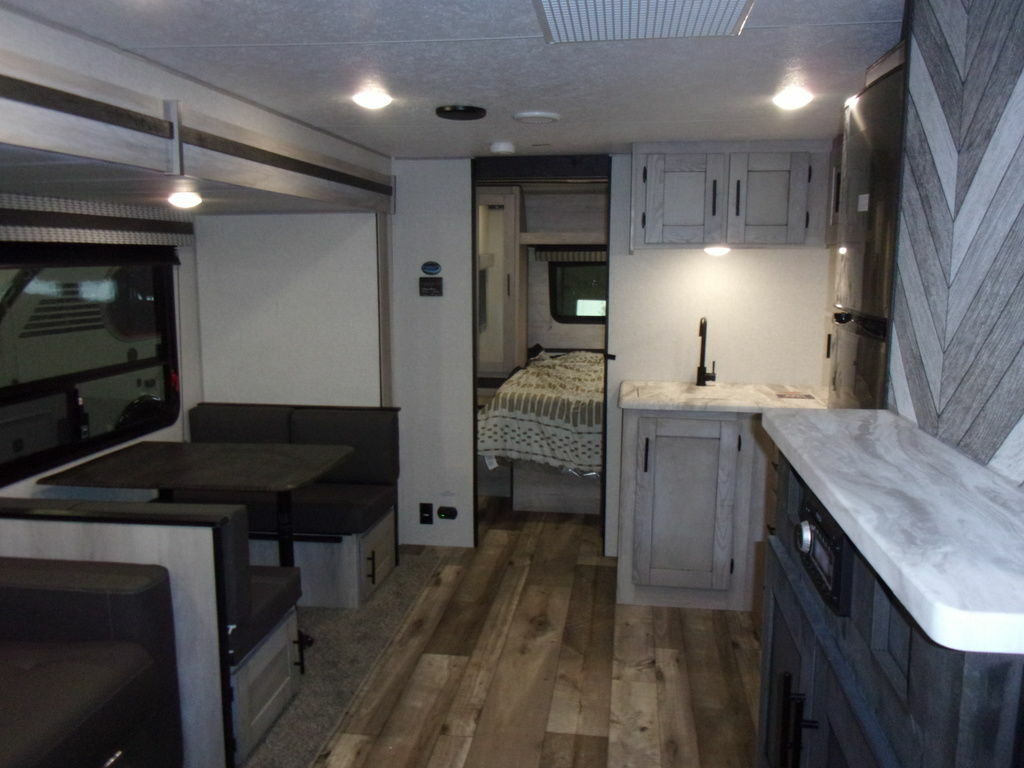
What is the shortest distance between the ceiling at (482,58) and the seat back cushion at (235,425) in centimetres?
169

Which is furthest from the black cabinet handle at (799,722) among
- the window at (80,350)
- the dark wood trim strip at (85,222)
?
the dark wood trim strip at (85,222)

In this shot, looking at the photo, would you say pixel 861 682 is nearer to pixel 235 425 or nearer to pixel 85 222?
pixel 85 222

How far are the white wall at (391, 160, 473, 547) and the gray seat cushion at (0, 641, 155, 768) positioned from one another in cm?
242

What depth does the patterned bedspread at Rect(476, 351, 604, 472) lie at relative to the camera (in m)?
5.01

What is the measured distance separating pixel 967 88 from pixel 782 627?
1.15 meters

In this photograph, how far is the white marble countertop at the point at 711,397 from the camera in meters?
3.75

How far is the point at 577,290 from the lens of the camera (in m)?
7.51

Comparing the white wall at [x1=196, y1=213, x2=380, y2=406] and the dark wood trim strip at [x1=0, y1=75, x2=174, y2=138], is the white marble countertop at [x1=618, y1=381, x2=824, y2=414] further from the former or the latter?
the dark wood trim strip at [x1=0, y1=75, x2=174, y2=138]

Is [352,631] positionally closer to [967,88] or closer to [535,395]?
[535,395]

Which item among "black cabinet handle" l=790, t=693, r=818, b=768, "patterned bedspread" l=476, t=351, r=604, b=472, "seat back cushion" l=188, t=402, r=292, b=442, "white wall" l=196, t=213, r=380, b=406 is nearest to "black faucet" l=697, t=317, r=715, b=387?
"patterned bedspread" l=476, t=351, r=604, b=472

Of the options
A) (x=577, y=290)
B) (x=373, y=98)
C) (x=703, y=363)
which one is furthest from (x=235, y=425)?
(x=577, y=290)

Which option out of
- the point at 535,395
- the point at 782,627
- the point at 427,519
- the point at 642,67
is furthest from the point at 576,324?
the point at 782,627

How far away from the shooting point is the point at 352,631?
12.1ft

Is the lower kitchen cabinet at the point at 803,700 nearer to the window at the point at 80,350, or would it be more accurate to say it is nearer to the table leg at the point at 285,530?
the table leg at the point at 285,530
